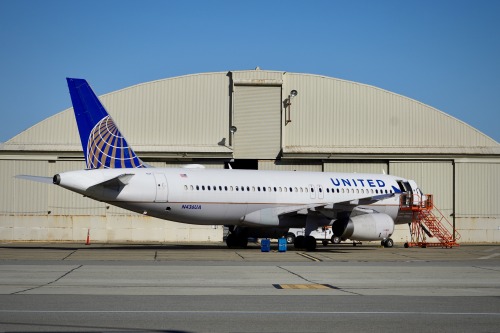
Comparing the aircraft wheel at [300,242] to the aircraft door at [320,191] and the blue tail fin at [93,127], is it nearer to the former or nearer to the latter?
the aircraft door at [320,191]

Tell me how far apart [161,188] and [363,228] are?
30.2 ft

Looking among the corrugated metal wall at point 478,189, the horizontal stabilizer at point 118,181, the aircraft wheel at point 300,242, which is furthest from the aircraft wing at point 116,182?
the corrugated metal wall at point 478,189

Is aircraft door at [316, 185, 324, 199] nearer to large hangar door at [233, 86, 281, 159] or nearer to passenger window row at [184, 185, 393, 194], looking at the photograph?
passenger window row at [184, 185, 393, 194]

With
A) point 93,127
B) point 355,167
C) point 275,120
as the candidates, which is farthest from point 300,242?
point 355,167

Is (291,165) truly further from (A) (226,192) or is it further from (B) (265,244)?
(B) (265,244)

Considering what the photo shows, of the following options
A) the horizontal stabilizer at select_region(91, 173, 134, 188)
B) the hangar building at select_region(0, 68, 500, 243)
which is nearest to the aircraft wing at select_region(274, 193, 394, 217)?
the horizontal stabilizer at select_region(91, 173, 134, 188)

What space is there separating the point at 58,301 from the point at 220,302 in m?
2.93

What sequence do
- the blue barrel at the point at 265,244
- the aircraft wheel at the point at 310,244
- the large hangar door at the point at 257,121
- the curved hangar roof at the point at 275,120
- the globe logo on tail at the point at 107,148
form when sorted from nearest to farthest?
the globe logo on tail at the point at 107,148 < the blue barrel at the point at 265,244 < the aircraft wheel at the point at 310,244 < the curved hangar roof at the point at 275,120 < the large hangar door at the point at 257,121

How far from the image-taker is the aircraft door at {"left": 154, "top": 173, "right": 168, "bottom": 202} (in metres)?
32.5

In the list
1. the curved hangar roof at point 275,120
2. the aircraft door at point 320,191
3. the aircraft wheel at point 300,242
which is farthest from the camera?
the curved hangar roof at point 275,120

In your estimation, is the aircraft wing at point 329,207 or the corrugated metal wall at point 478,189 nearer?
the aircraft wing at point 329,207

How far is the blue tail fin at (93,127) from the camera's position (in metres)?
32.2

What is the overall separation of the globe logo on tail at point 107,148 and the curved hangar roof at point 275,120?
13.8 metres

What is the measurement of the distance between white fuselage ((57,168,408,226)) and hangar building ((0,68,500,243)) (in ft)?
30.3
